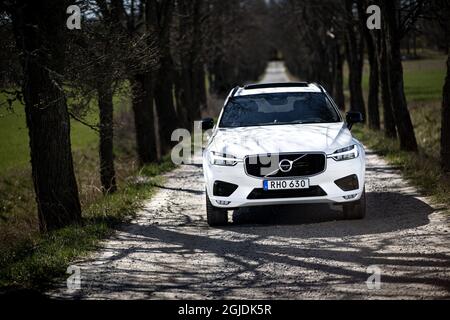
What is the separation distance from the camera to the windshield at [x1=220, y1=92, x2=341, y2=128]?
10227 millimetres

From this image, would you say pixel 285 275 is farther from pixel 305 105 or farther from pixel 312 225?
pixel 305 105

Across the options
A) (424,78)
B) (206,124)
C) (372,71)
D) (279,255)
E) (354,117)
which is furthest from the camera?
(424,78)

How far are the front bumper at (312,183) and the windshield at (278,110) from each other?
1308 mm

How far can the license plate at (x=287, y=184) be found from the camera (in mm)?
8867

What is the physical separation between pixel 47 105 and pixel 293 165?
3380 millimetres

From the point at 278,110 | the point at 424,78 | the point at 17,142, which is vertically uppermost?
the point at 278,110

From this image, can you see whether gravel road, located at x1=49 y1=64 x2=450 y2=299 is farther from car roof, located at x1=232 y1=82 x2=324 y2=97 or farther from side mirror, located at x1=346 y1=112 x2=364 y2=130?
car roof, located at x1=232 y1=82 x2=324 y2=97

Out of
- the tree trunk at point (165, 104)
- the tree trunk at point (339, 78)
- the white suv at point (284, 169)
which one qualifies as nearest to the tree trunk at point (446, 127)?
the white suv at point (284, 169)

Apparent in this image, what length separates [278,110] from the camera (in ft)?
34.2

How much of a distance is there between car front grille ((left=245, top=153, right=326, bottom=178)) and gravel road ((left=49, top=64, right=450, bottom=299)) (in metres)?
0.70

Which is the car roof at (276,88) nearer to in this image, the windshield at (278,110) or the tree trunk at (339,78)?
the windshield at (278,110)

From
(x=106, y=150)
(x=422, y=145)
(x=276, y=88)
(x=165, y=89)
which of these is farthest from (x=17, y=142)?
(x=276, y=88)

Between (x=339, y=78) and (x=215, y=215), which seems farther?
(x=339, y=78)

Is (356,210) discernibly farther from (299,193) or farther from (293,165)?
(293,165)
